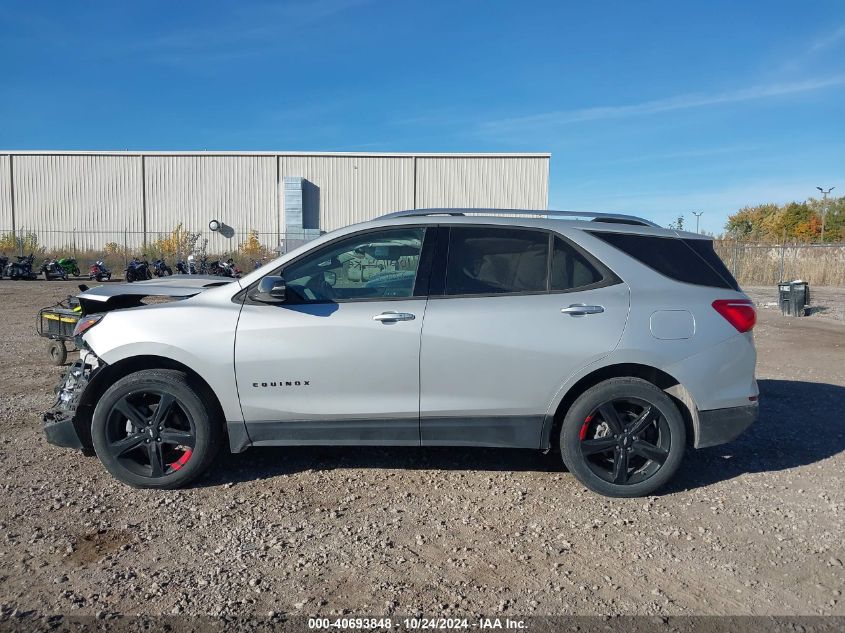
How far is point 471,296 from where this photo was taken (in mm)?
4141

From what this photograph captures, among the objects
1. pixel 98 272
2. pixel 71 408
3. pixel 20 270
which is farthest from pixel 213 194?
pixel 71 408

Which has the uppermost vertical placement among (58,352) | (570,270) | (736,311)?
(570,270)

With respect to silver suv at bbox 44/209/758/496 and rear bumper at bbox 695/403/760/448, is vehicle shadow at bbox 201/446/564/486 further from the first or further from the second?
rear bumper at bbox 695/403/760/448

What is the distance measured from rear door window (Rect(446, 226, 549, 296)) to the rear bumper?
1.35 meters

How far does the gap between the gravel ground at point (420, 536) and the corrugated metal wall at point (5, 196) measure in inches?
1554

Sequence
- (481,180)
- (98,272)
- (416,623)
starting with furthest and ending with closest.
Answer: (481,180), (98,272), (416,623)

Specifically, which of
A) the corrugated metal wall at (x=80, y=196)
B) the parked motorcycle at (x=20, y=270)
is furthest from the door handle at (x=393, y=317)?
the corrugated metal wall at (x=80, y=196)

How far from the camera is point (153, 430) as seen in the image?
4125 mm

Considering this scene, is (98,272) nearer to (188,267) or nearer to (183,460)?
(188,267)

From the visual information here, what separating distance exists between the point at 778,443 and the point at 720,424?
1713mm

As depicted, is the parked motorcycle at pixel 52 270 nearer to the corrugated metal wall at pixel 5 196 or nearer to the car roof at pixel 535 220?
the corrugated metal wall at pixel 5 196

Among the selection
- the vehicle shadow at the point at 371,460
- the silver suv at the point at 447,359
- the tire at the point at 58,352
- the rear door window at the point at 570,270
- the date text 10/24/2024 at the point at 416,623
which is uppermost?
the rear door window at the point at 570,270

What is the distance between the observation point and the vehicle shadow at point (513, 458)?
4.64 meters

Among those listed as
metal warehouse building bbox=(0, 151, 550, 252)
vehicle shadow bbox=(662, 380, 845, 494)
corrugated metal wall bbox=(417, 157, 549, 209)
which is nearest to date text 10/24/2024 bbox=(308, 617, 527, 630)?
vehicle shadow bbox=(662, 380, 845, 494)
